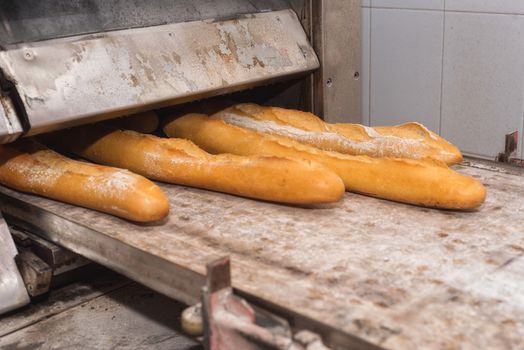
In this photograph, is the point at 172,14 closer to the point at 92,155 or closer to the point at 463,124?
the point at 92,155

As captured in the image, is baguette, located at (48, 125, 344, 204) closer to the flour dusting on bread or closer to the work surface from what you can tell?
the work surface

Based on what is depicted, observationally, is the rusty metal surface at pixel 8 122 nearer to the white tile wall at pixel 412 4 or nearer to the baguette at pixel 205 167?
the baguette at pixel 205 167

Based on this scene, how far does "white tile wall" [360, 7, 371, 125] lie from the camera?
2292 mm

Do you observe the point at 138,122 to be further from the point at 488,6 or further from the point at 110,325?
the point at 488,6

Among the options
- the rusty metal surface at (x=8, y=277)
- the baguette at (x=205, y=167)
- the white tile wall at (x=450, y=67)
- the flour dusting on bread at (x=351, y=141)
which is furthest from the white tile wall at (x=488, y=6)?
the rusty metal surface at (x=8, y=277)

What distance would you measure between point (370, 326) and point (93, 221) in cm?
69

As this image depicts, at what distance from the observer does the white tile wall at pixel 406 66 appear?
84.0 inches

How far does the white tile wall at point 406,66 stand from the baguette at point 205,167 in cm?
87

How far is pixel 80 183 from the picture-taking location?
1.48 m

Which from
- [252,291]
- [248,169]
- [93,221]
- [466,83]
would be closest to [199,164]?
[248,169]

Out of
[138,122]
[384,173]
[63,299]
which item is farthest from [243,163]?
[63,299]

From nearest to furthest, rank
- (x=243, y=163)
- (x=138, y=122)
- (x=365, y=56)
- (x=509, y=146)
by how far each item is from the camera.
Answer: (x=243, y=163) → (x=138, y=122) → (x=509, y=146) → (x=365, y=56)

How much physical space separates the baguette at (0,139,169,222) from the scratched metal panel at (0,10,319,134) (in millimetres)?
119

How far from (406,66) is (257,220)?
41.4 inches
